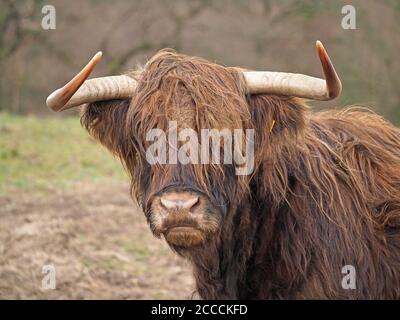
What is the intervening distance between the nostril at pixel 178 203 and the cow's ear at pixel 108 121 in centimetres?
76

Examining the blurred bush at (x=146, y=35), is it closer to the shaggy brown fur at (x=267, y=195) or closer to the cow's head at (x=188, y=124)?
the shaggy brown fur at (x=267, y=195)

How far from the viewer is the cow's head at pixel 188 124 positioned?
13.8 feet

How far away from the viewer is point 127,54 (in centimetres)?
1917

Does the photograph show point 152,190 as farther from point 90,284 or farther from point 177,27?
point 177,27

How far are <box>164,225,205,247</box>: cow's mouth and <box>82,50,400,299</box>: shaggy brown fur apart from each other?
187mm

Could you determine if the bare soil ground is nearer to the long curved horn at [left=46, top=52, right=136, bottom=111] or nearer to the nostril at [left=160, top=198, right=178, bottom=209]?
the long curved horn at [left=46, top=52, right=136, bottom=111]

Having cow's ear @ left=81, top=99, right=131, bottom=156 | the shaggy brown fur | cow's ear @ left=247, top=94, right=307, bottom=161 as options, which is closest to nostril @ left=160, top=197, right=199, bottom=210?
the shaggy brown fur

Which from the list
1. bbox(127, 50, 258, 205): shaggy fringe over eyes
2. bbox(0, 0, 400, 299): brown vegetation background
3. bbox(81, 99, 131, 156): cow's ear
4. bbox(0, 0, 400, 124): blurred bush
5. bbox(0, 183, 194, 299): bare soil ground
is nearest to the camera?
bbox(127, 50, 258, 205): shaggy fringe over eyes

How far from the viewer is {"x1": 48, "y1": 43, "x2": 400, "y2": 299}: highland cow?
4.43 metres

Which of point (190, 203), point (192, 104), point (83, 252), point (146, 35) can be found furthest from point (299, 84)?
point (146, 35)

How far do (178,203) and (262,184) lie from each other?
703mm

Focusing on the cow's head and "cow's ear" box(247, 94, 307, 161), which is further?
"cow's ear" box(247, 94, 307, 161)

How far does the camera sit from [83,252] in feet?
24.7
